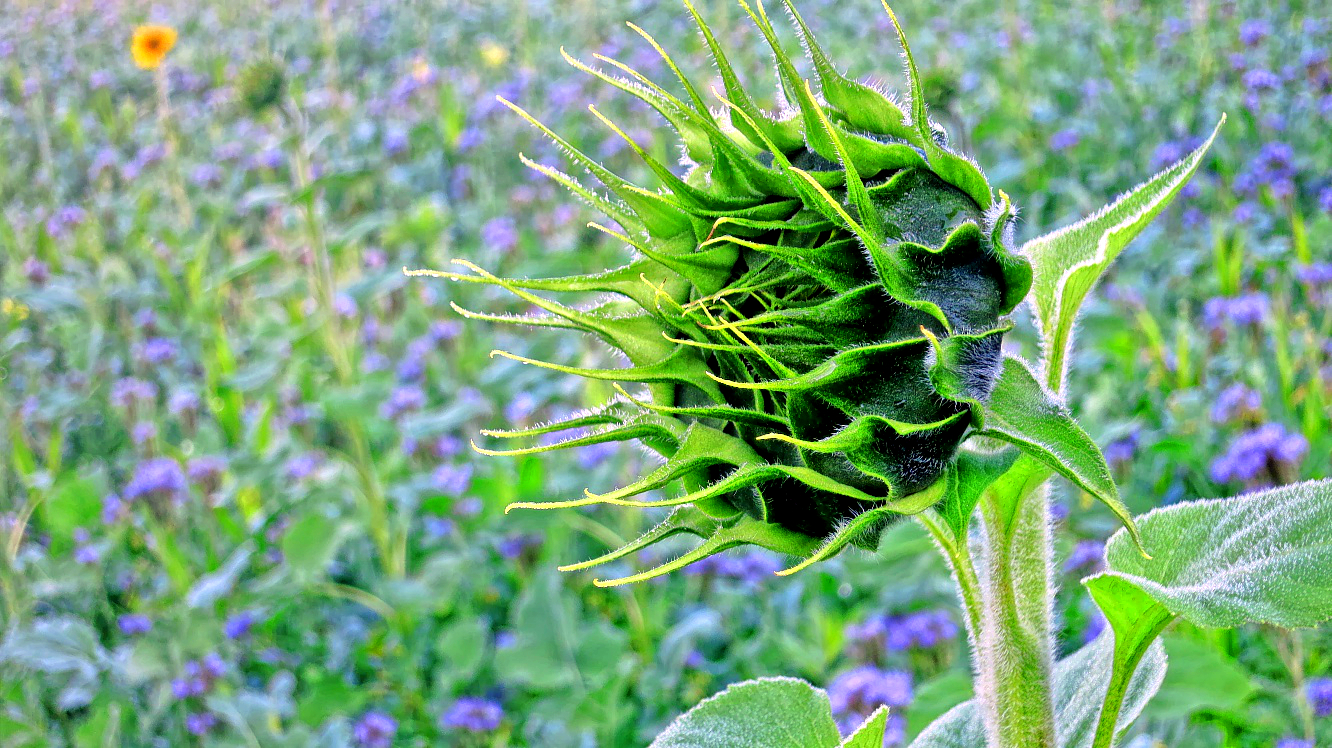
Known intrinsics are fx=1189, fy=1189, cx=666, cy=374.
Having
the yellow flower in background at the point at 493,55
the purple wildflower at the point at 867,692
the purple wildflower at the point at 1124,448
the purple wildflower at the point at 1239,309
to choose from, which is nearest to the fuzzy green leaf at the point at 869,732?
the purple wildflower at the point at 867,692

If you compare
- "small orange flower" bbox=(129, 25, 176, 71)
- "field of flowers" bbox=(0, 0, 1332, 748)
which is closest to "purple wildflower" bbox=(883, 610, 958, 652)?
"field of flowers" bbox=(0, 0, 1332, 748)

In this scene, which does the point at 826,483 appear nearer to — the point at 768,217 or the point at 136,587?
the point at 768,217

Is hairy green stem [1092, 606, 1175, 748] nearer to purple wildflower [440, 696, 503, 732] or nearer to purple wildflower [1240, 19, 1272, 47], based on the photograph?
purple wildflower [440, 696, 503, 732]

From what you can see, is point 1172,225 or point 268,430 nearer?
point 268,430

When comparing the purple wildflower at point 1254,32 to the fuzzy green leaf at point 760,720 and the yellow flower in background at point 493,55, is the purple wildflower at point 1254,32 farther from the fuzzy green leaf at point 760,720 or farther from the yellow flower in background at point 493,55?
the fuzzy green leaf at point 760,720

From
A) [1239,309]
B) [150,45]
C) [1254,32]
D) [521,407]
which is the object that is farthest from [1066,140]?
[150,45]

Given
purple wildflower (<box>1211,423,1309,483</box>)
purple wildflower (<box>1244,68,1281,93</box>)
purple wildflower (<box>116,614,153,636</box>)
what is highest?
purple wildflower (<box>1244,68,1281,93</box>)

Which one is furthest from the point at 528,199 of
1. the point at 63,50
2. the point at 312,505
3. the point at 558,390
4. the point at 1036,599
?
the point at 63,50
